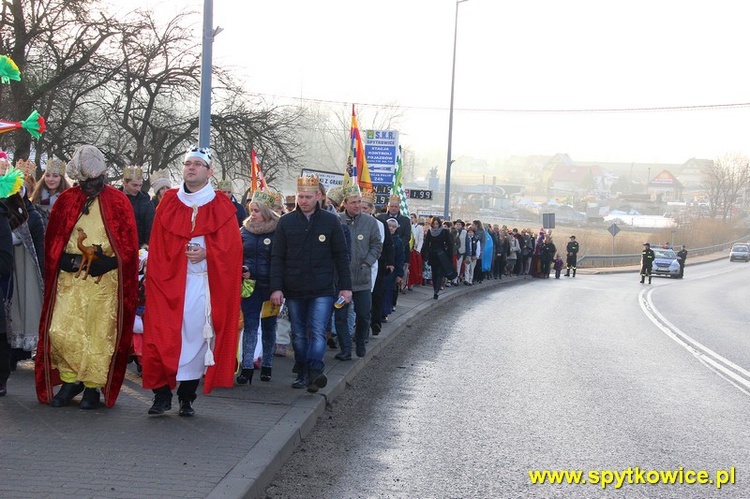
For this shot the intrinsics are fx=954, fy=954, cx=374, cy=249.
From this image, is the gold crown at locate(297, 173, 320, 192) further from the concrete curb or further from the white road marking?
the white road marking

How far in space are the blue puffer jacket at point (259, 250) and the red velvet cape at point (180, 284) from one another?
161cm

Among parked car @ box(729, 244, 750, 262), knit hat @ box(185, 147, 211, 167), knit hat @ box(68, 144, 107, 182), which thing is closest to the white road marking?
knit hat @ box(185, 147, 211, 167)

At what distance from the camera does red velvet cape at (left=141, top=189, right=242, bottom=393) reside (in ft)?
22.2

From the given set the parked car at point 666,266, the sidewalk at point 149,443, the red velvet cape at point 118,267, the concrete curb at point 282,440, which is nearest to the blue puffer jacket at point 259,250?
the sidewalk at point 149,443

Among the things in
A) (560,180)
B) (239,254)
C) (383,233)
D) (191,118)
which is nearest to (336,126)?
(191,118)

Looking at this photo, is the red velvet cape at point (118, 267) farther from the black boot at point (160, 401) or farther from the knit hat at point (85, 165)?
the black boot at point (160, 401)

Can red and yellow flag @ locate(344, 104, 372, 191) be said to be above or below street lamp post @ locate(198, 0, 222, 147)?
below

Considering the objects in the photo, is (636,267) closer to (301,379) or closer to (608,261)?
(608,261)

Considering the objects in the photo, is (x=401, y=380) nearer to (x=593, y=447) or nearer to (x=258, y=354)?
(x=258, y=354)

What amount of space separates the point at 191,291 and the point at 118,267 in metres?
0.61

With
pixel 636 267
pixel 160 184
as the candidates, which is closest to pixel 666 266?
pixel 636 267

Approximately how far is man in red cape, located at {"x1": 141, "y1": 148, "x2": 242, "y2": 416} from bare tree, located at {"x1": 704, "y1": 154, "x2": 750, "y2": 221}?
121347mm

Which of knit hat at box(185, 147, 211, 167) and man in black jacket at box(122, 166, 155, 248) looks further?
man in black jacket at box(122, 166, 155, 248)

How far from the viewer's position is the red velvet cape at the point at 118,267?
696 cm
